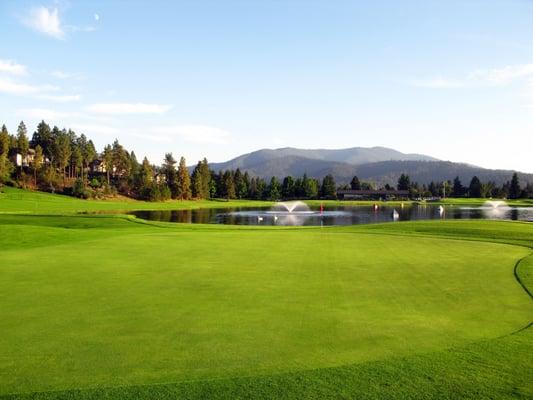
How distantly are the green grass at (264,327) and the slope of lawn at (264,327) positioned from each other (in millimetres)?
34

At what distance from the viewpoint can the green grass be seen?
21.7 ft

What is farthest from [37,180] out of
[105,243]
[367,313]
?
[367,313]

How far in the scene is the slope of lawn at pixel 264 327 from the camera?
6.62 metres

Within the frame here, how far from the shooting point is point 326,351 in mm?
7984

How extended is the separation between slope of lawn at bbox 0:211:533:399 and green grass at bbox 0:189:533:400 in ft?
0.11

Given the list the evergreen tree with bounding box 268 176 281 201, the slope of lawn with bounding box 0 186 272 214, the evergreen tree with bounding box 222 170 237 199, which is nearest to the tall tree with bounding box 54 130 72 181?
the slope of lawn with bounding box 0 186 272 214

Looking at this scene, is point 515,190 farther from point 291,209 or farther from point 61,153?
point 61,153

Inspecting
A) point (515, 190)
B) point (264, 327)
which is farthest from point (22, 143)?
point (515, 190)

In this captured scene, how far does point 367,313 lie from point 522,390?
4462 mm

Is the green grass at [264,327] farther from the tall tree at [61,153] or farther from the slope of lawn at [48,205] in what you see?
the tall tree at [61,153]

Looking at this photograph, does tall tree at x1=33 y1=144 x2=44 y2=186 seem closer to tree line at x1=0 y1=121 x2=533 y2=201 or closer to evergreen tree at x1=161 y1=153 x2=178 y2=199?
tree line at x1=0 y1=121 x2=533 y2=201

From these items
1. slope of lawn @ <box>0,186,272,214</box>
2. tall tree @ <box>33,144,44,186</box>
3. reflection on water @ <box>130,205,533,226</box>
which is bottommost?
reflection on water @ <box>130,205,533,226</box>

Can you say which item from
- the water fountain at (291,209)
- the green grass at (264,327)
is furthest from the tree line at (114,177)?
the green grass at (264,327)

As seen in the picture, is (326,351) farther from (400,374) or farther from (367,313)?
(367,313)
